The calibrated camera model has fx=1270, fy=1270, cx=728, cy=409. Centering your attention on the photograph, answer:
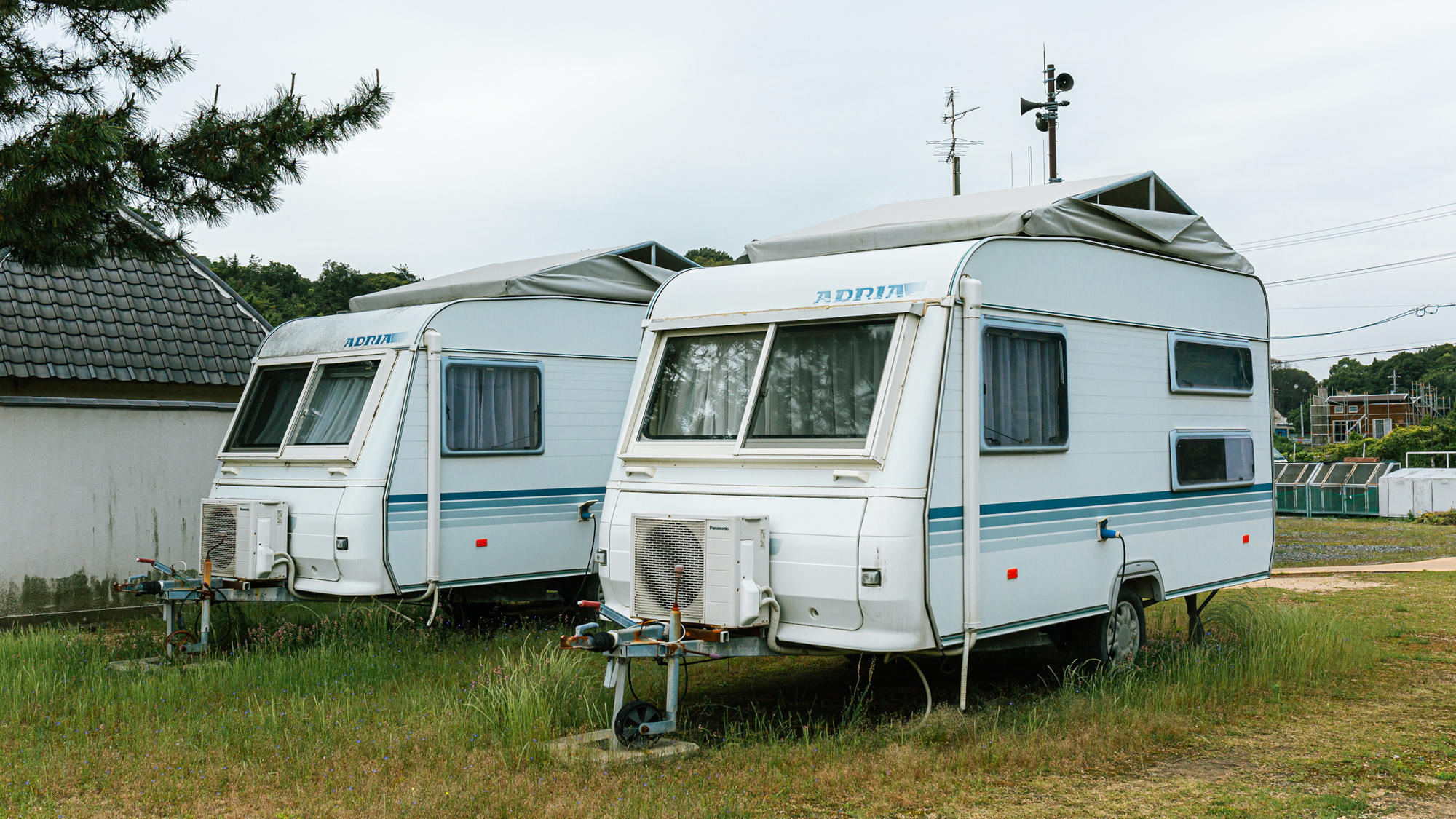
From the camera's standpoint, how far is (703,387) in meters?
6.99

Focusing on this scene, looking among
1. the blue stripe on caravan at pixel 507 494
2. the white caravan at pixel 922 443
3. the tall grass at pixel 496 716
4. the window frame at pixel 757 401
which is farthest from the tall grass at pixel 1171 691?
the blue stripe on caravan at pixel 507 494

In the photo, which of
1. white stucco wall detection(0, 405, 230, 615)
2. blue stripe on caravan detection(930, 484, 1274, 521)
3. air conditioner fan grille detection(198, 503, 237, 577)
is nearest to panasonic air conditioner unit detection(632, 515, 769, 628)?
blue stripe on caravan detection(930, 484, 1274, 521)

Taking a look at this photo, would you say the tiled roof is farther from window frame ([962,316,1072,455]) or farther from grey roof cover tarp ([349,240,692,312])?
window frame ([962,316,1072,455])

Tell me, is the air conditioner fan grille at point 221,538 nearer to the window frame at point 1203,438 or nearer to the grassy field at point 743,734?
the grassy field at point 743,734

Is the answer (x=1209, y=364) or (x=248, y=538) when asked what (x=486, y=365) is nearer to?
(x=248, y=538)

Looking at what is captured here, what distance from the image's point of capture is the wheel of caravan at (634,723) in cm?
611

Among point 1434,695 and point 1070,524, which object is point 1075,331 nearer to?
point 1070,524

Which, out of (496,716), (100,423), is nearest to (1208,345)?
(496,716)

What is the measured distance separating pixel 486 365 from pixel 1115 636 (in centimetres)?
483

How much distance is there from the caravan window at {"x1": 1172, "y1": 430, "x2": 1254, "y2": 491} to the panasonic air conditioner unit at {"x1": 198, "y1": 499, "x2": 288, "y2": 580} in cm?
605

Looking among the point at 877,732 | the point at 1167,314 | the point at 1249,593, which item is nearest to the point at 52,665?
the point at 877,732

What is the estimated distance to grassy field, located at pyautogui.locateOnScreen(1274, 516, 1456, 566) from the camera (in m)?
19.2

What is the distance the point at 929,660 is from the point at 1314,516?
3004cm

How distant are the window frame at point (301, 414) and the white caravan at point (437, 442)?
0.01 meters
